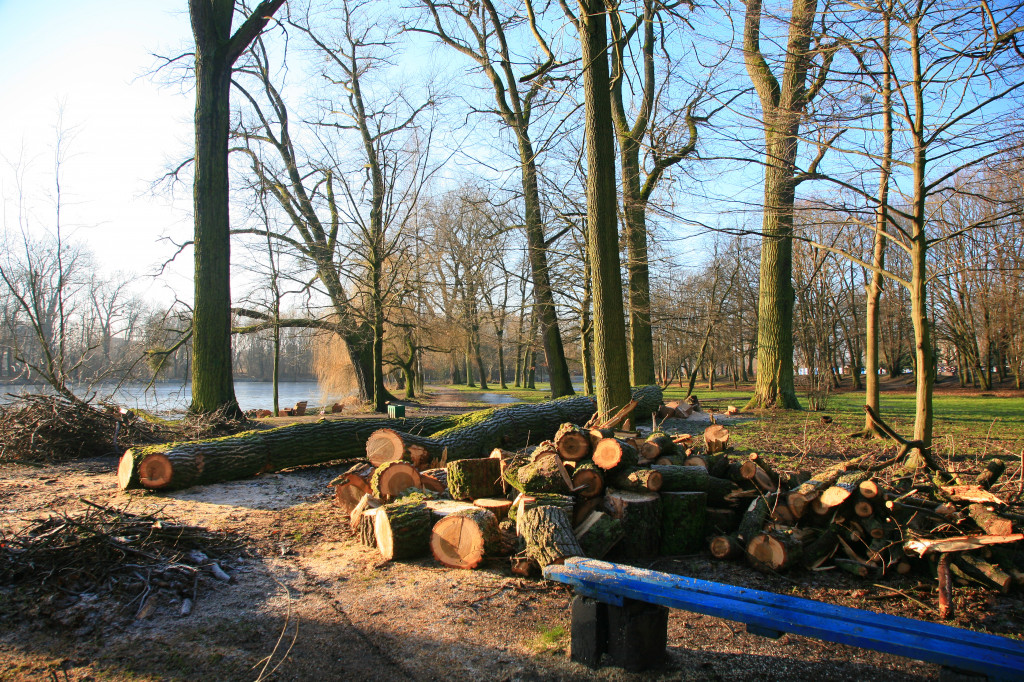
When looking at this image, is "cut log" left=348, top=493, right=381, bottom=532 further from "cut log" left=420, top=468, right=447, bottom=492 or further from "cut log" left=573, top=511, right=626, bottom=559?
"cut log" left=573, top=511, right=626, bottom=559

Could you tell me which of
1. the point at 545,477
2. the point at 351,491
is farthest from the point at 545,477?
the point at 351,491

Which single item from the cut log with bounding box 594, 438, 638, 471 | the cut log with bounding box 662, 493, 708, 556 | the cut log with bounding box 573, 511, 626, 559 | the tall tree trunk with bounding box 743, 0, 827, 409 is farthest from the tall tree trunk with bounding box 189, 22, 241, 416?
the tall tree trunk with bounding box 743, 0, 827, 409

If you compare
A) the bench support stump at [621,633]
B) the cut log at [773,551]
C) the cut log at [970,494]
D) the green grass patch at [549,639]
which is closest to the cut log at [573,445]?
the cut log at [773,551]

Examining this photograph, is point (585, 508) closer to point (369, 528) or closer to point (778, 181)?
point (369, 528)

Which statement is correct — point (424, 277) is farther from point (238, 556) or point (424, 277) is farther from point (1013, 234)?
point (1013, 234)

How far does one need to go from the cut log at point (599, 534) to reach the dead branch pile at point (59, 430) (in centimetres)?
816

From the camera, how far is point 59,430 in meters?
8.28

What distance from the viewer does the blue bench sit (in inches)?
82.1

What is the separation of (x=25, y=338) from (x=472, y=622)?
14258 mm

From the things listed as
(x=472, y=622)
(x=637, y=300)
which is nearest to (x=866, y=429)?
(x=637, y=300)

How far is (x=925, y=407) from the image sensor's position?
5.81m

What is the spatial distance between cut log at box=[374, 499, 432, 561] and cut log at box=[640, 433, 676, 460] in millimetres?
2097

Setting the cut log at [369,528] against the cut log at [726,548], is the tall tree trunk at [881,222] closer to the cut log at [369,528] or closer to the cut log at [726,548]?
the cut log at [726,548]

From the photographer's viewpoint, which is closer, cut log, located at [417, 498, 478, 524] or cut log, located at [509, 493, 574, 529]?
cut log, located at [509, 493, 574, 529]
